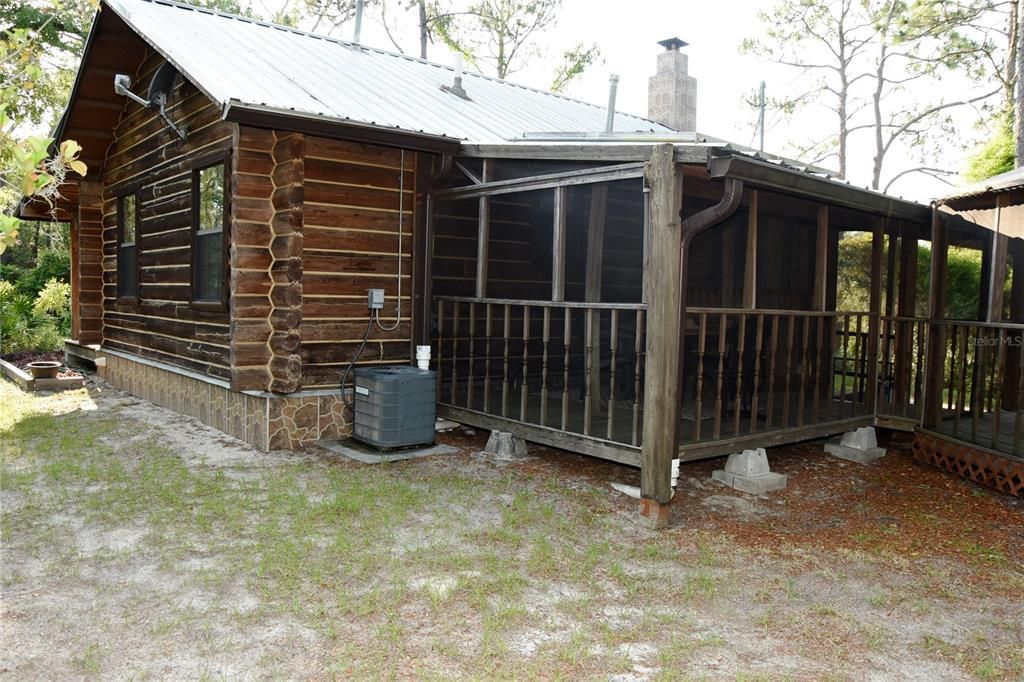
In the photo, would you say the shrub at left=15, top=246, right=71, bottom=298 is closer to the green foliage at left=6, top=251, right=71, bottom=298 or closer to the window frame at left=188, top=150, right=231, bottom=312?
the green foliage at left=6, top=251, right=71, bottom=298

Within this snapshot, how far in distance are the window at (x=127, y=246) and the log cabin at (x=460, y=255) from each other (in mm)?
151

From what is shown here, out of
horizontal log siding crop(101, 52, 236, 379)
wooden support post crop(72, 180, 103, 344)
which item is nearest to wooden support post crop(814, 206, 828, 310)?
A: horizontal log siding crop(101, 52, 236, 379)

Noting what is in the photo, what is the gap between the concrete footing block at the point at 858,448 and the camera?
749cm

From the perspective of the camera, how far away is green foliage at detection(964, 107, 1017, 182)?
11.4 m

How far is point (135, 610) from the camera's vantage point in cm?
360

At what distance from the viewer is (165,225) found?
29.7 feet

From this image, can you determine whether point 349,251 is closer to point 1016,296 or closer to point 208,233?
point 208,233

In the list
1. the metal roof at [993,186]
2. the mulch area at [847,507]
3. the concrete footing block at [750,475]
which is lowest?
the mulch area at [847,507]

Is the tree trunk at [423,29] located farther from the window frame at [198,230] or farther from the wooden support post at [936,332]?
the wooden support post at [936,332]

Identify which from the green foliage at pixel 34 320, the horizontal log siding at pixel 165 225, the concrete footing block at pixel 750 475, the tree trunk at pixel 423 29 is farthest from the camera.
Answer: the tree trunk at pixel 423 29

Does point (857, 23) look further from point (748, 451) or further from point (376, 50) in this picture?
point (748, 451)

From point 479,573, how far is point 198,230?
219 inches

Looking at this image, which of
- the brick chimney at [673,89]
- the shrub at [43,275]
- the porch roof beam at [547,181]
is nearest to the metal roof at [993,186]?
the porch roof beam at [547,181]

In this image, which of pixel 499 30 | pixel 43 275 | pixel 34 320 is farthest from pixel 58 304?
pixel 499 30
